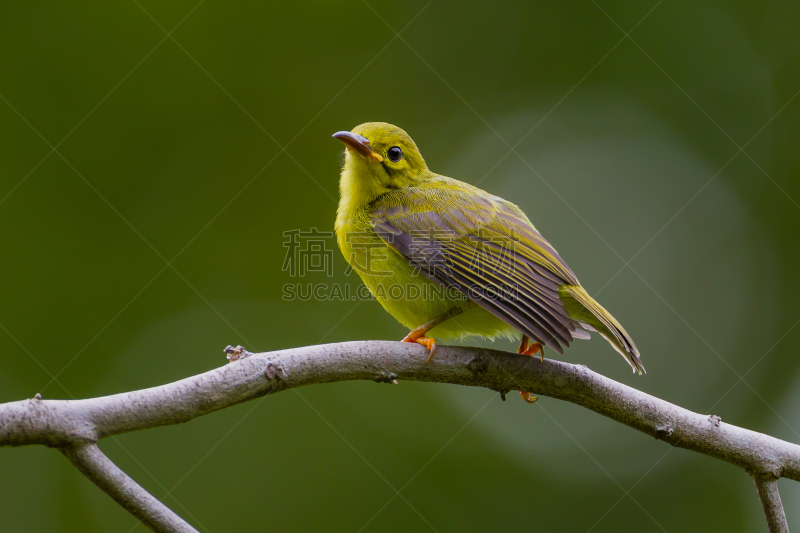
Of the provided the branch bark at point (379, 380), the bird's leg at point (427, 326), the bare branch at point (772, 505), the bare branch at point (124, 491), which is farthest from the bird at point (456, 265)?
the bare branch at point (124, 491)

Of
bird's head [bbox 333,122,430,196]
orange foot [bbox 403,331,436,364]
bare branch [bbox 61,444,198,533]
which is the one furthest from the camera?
bird's head [bbox 333,122,430,196]

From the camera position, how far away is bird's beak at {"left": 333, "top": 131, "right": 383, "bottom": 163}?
3524 millimetres

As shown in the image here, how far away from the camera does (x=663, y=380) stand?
6.39 metres

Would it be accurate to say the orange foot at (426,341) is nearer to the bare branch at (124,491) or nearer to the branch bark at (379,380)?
the branch bark at (379,380)

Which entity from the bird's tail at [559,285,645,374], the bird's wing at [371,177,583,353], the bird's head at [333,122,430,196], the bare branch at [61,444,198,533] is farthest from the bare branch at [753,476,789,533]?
the bird's head at [333,122,430,196]

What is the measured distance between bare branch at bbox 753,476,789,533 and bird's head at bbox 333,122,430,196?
2475 mm

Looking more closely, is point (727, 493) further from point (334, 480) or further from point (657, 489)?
point (334, 480)

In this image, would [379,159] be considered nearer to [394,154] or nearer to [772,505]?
[394,154]

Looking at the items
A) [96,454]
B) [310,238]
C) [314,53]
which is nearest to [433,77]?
[314,53]

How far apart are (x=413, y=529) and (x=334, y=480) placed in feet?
2.45

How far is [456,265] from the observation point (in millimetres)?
3012

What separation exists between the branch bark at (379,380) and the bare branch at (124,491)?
0.06 ft

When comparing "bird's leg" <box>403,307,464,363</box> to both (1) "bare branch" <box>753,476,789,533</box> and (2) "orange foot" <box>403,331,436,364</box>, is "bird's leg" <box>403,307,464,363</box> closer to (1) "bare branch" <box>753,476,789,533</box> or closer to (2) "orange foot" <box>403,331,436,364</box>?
(2) "orange foot" <box>403,331,436,364</box>

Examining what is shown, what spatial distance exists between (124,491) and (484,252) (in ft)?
6.61
